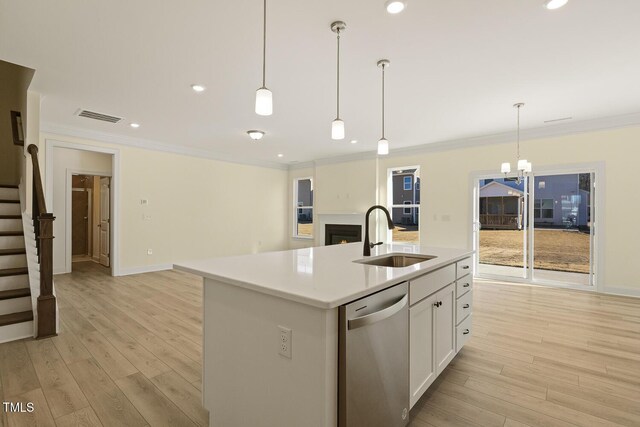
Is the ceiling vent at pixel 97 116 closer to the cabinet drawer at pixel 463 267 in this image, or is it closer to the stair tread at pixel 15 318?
the stair tread at pixel 15 318

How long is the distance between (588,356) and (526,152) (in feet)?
12.5

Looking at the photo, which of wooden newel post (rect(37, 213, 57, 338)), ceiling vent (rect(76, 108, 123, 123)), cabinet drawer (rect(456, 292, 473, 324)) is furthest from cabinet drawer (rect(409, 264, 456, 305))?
ceiling vent (rect(76, 108, 123, 123))

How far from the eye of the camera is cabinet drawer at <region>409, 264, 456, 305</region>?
1743 mm

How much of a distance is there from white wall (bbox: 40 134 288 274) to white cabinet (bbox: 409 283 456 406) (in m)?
5.83

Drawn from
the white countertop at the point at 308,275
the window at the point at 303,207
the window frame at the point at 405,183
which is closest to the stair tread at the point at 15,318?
the white countertop at the point at 308,275

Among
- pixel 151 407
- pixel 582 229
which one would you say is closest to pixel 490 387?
pixel 151 407

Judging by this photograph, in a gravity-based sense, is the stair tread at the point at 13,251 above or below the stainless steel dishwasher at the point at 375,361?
above

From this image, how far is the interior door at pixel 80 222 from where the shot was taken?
7.63 metres

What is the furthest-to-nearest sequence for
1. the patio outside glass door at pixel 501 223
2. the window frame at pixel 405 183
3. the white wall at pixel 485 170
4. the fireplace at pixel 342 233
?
the fireplace at pixel 342 233, the window frame at pixel 405 183, the patio outside glass door at pixel 501 223, the white wall at pixel 485 170

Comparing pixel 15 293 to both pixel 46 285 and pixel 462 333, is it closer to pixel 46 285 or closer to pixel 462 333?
pixel 46 285

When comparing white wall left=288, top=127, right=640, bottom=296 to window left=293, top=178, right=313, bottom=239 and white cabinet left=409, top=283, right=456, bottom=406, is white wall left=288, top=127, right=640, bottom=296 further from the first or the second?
white cabinet left=409, top=283, right=456, bottom=406

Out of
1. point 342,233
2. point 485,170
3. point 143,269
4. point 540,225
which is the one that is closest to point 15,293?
point 143,269

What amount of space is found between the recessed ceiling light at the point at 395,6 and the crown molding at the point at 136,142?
5.51 metres

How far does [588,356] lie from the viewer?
8.57 ft
